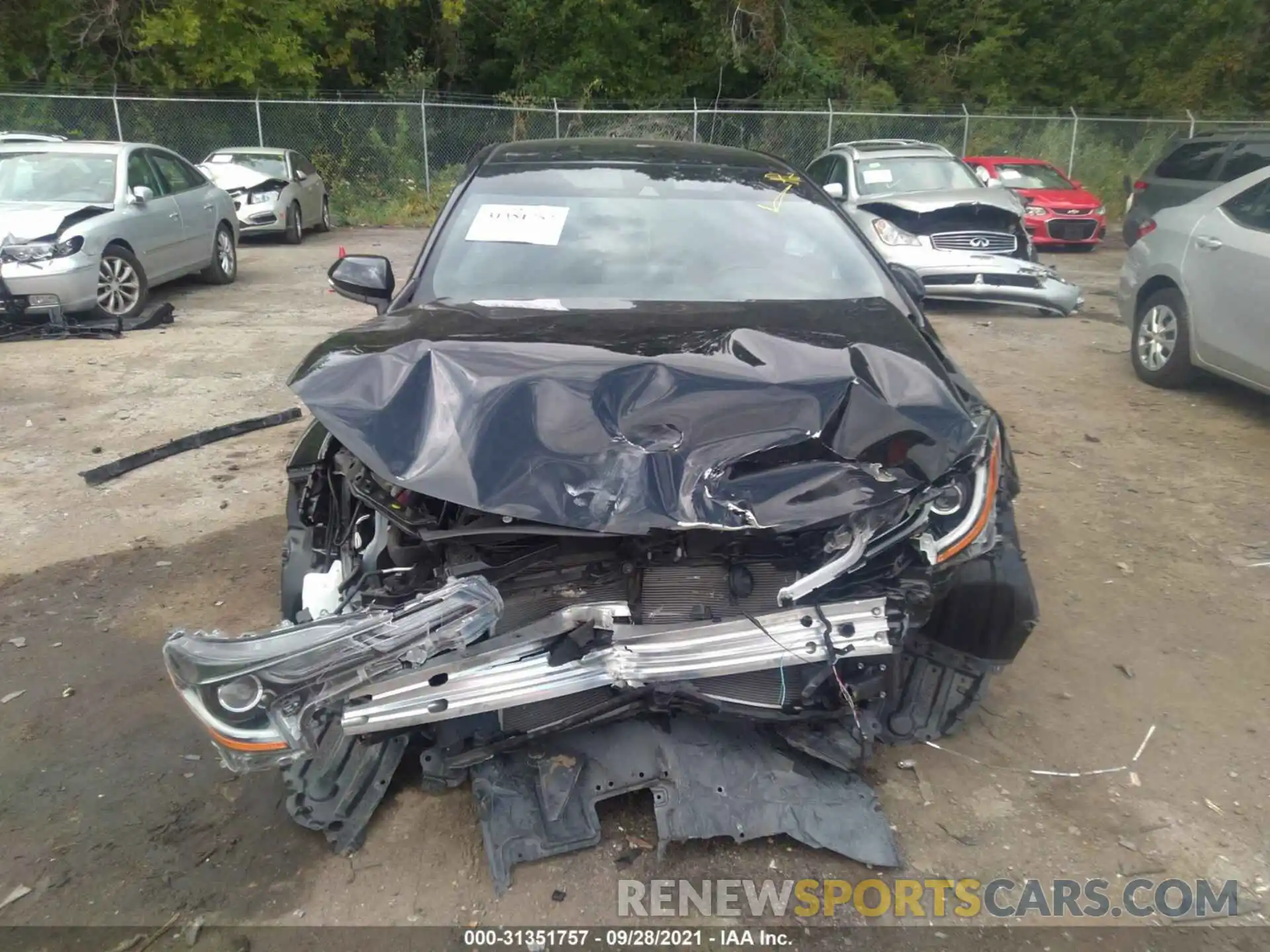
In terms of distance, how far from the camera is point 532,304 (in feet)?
11.5

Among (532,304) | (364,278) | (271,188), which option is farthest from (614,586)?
(271,188)

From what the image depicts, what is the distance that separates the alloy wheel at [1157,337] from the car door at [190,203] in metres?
9.21

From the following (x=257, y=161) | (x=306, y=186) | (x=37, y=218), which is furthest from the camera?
(x=306, y=186)

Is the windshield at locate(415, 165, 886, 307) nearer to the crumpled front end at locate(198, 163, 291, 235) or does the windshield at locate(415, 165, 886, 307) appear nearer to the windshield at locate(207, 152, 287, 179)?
the crumpled front end at locate(198, 163, 291, 235)

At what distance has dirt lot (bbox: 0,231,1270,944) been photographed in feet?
8.91

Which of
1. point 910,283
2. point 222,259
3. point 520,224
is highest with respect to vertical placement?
point 520,224

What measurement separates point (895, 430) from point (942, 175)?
9.82m

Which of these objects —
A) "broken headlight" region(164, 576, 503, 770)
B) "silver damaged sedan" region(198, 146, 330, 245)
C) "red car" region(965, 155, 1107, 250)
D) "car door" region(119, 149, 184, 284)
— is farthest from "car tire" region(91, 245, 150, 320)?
"red car" region(965, 155, 1107, 250)

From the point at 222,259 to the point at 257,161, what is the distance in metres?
5.90

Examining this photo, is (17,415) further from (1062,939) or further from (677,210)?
(1062,939)

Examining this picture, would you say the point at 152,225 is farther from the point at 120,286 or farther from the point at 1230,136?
the point at 1230,136

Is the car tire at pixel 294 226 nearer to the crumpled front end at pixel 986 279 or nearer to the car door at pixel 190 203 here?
the car door at pixel 190 203

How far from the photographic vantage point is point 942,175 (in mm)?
11406

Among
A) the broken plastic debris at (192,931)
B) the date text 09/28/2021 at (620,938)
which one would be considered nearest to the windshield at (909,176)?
the date text 09/28/2021 at (620,938)
